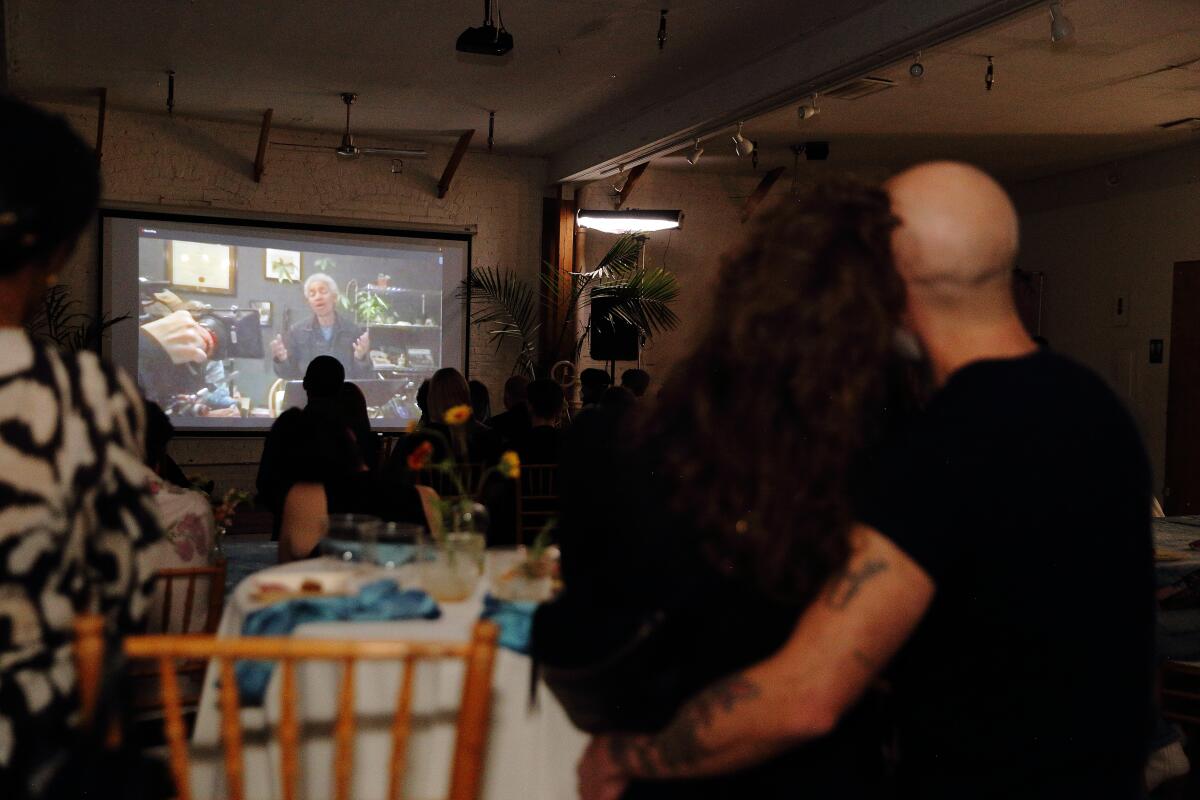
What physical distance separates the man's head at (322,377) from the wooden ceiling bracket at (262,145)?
3.76 meters

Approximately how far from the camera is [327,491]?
11.7ft

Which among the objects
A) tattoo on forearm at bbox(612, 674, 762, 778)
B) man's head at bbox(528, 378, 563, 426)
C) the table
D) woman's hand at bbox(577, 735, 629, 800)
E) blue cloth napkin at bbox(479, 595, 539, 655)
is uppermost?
man's head at bbox(528, 378, 563, 426)

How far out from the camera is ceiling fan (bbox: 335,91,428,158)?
24.1 feet

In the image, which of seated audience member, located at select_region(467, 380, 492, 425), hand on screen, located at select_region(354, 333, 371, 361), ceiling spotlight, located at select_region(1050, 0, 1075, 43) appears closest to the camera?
ceiling spotlight, located at select_region(1050, 0, 1075, 43)

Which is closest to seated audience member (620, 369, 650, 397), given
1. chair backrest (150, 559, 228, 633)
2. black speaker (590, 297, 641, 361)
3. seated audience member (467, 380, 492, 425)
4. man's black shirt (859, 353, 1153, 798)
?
seated audience member (467, 380, 492, 425)

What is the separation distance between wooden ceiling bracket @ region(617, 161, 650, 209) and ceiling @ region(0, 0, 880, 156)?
2.05 ft

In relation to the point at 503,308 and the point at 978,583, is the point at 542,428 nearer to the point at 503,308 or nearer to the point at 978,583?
the point at 978,583

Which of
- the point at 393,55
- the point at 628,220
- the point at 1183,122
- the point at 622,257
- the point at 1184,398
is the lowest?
the point at 1184,398

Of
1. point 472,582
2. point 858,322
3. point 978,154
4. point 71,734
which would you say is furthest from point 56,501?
point 978,154

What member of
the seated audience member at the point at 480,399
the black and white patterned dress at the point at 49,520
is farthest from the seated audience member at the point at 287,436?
the black and white patterned dress at the point at 49,520

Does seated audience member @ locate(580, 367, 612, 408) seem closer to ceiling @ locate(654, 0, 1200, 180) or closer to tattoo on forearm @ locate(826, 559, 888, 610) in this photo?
ceiling @ locate(654, 0, 1200, 180)

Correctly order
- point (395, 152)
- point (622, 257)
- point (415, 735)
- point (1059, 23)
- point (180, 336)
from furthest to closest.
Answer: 1. point (622, 257)
2. point (180, 336)
3. point (395, 152)
4. point (1059, 23)
5. point (415, 735)

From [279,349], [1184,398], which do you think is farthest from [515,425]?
[1184,398]

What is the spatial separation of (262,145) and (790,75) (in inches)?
158
